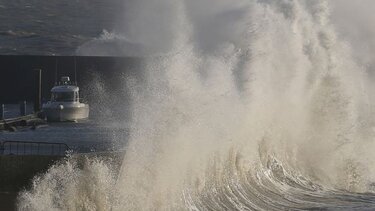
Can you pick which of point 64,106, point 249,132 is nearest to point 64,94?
point 64,106

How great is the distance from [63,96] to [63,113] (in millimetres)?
596

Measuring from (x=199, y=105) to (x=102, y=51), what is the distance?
35.3 meters

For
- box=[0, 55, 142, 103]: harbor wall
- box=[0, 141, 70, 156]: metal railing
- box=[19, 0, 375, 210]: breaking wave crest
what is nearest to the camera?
box=[19, 0, 375, 210]: breaking wave crest

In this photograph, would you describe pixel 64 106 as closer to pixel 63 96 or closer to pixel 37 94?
pixel 63 96

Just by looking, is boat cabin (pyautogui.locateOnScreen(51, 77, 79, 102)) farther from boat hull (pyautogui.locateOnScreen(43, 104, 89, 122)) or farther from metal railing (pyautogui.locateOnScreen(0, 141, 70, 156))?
metal railing (pyautogui.locateOnScreen(0, 141, 70, 156))

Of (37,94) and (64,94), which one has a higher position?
(37,94)

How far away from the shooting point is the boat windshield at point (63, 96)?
28625mm

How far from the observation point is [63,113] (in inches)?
1117

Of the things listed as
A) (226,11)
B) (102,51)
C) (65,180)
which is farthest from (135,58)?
(65,180)

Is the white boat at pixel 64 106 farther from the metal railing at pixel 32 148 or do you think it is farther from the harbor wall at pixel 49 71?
the harbor wall at pixel 49 71

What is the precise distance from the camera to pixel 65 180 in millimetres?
12977

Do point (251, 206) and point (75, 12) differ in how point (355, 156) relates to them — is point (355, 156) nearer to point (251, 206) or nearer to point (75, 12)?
point (251, 206)

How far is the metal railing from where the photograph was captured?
54.9ft

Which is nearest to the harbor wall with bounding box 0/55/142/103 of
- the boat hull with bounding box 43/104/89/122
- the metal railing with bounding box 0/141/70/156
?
the boat hull with bounding box 43/104/89/122
